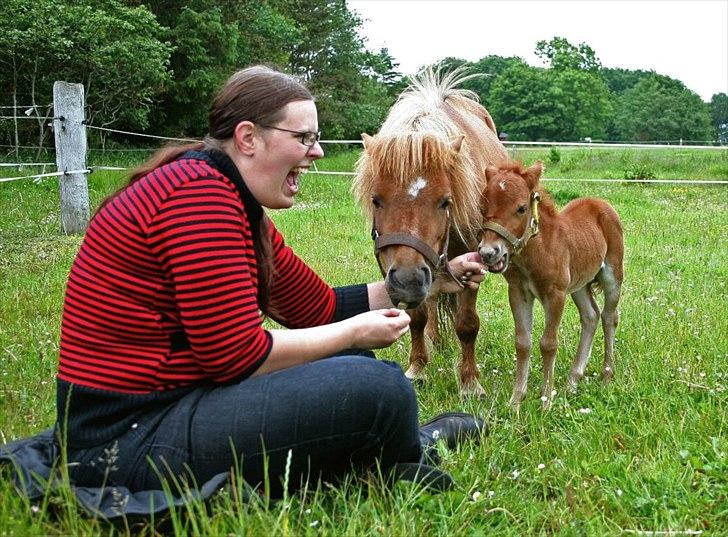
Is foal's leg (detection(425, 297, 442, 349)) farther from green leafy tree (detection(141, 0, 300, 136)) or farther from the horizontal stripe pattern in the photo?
green leafy tree (detection(141, 0, 300, 136))

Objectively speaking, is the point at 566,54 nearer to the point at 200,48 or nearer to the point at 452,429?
the point at 200,48

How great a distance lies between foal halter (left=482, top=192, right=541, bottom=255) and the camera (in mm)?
3617

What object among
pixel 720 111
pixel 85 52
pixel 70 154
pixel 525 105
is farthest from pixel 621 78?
pixel 70 154

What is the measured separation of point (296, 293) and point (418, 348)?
174 cm

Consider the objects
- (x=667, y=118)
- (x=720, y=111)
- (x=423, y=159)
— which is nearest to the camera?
(x=423, y=159)

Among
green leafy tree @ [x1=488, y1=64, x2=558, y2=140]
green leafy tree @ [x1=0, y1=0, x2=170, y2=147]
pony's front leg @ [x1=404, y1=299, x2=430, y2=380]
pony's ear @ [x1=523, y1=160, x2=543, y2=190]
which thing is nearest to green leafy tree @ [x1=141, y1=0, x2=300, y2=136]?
green leafy tree @ [x1=0, y1=0, x2=170, y2=147]

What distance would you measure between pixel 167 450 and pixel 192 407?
147 millimetres

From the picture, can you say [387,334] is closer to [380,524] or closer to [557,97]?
[380,524]

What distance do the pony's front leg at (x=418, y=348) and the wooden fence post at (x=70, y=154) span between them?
19.4 ft

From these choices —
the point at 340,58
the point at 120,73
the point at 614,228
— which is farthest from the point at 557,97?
the point at 614,228

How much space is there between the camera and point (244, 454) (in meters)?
2.25

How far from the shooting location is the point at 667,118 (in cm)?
7250

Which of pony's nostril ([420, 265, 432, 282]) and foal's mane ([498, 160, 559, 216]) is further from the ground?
foal's mane ([498, 160, 559, 216])

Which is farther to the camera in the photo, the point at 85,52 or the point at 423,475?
the point at 85,52
